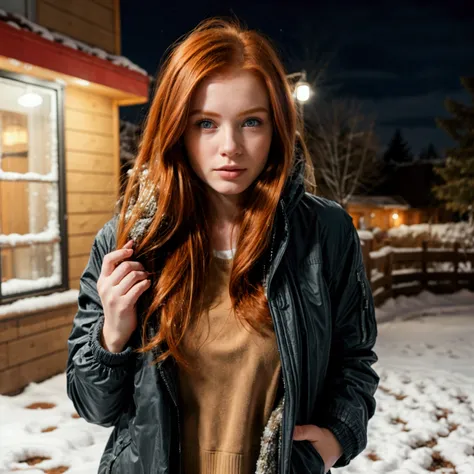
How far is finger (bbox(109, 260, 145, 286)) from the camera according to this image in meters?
1.29

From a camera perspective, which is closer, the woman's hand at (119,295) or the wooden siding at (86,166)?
the woman's hand at (119,295)

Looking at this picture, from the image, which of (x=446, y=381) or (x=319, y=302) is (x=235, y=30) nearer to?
(x=319, y=302)

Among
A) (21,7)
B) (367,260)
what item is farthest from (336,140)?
(21,7)

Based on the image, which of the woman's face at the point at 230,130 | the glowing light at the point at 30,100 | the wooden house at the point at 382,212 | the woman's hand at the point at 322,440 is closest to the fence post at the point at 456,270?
the glowing light at the point at 30,100

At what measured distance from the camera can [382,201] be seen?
128 feet

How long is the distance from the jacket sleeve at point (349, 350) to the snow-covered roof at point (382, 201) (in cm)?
3480

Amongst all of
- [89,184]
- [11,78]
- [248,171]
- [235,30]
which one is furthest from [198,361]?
[89,184]

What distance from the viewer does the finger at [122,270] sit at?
1.29m

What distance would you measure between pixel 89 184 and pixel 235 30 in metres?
4.71

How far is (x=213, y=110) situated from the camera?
133 centimetres

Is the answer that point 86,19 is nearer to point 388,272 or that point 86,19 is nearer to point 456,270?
point 388,272

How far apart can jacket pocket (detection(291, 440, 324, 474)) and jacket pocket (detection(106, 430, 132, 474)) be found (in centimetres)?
44

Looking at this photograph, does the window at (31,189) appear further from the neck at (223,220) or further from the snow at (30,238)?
the neck at (223,220)

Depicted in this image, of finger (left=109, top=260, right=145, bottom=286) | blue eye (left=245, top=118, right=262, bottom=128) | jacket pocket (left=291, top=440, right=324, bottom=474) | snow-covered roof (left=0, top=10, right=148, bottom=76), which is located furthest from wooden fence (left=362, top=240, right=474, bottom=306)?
finger (left=109, top=260, right=145, bottom=286)
